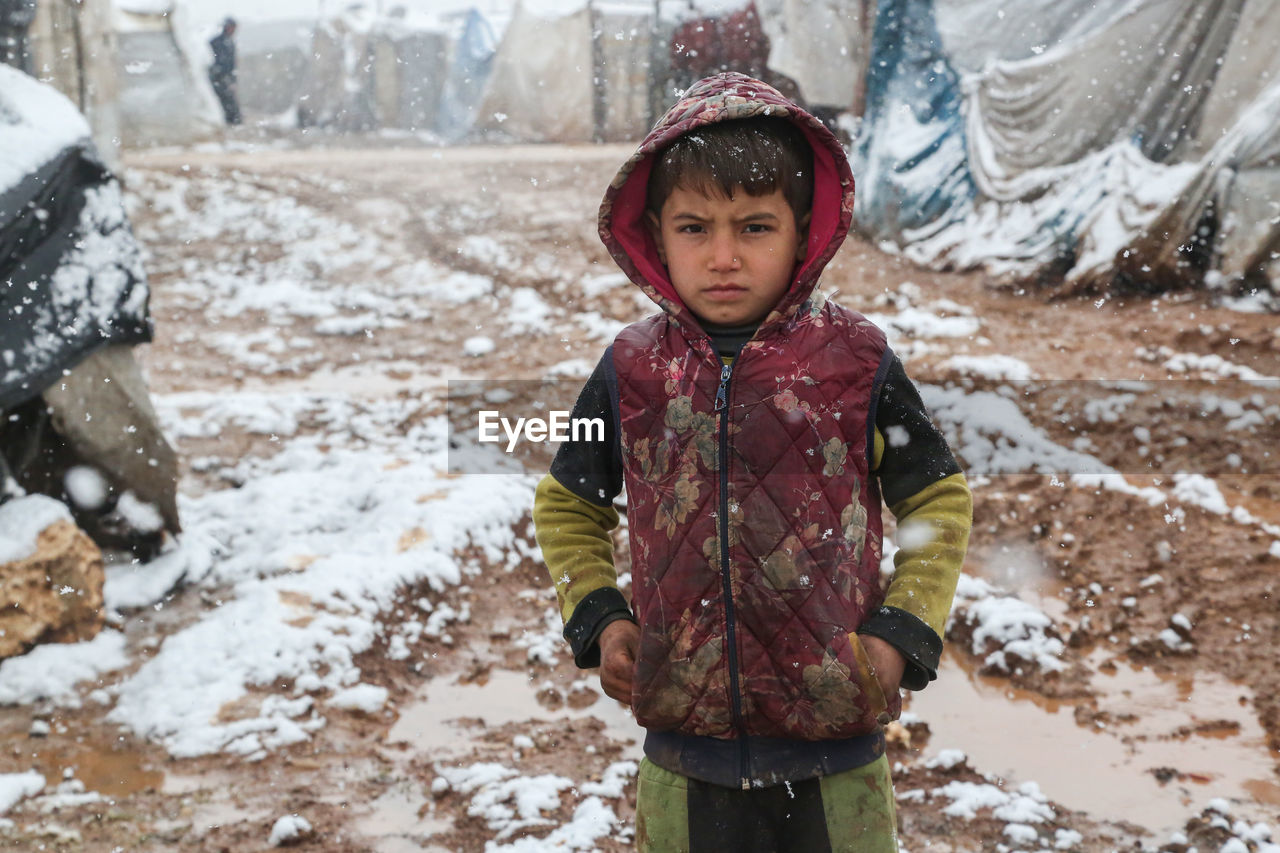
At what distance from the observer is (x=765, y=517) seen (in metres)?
1.24

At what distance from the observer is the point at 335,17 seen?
17156 mm

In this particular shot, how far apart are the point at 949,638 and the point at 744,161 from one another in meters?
2.53

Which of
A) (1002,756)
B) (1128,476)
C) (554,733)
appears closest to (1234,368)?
(1128,476)

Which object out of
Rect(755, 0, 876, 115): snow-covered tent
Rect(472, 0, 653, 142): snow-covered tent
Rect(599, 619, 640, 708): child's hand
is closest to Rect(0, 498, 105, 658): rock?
Rect(599, 619, 640, 708): child's hand

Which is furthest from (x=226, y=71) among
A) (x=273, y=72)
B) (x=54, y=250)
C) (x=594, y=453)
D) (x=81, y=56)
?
(x=594, y=453)

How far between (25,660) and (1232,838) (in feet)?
10.7

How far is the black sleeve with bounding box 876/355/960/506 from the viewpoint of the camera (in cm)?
127

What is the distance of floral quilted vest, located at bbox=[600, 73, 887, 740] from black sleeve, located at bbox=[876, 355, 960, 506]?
28mm

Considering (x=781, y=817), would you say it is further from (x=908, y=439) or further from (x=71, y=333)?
(x=71, y=333)

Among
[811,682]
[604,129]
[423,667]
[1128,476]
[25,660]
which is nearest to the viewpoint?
[811,682]

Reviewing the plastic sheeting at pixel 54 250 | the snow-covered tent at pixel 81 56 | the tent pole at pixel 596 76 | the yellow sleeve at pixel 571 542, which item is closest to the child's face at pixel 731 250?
the yellow sleeve at pixel 571 542

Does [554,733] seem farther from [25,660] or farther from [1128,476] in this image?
[1128,476]

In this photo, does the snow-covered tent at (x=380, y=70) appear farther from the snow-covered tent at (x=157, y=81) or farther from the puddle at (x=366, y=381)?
the puddle at (x=366, y=381)
